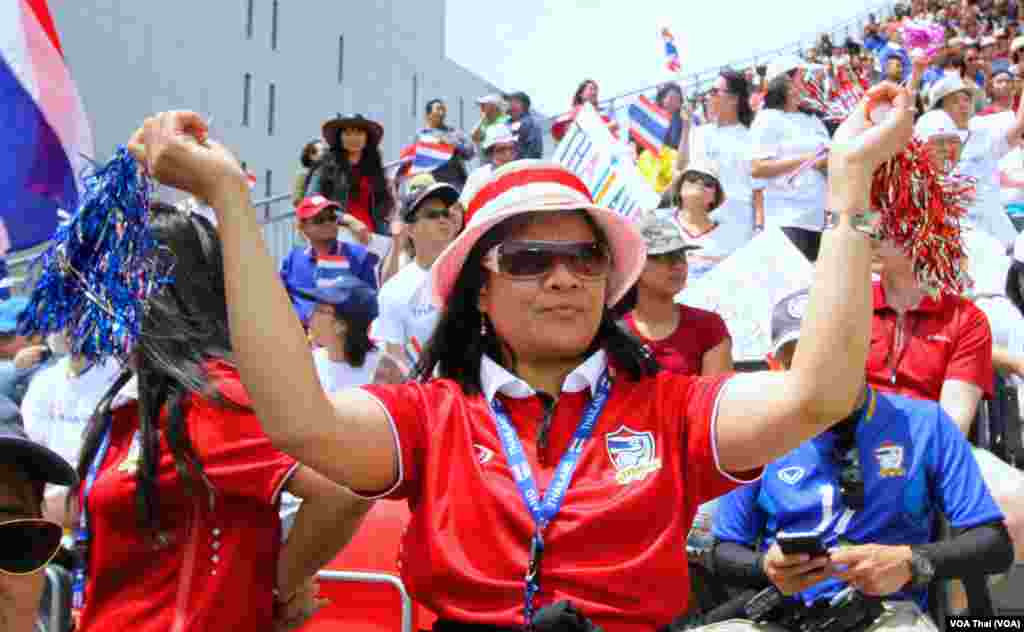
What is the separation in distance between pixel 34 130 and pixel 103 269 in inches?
50.4

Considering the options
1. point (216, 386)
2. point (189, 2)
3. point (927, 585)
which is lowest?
point (927, 585)

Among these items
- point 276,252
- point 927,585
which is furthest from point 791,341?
point 276,252

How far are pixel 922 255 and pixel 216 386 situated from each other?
82.5 inches

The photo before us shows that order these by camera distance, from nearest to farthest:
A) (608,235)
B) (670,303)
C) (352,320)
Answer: (608,235) < (670,303) < (352,320)

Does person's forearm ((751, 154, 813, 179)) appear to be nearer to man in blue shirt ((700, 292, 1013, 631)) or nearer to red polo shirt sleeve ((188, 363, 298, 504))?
man in blue shirt ((700, 292, 1013, 631))

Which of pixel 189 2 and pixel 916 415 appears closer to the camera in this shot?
pixel 916 415

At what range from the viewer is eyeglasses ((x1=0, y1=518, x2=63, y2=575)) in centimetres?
190

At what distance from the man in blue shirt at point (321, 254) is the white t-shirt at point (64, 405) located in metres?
2.76

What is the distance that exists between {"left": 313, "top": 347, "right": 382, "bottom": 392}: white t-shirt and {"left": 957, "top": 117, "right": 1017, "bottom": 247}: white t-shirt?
3.67 m

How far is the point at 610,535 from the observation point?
2.46 meters

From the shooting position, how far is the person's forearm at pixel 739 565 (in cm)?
396

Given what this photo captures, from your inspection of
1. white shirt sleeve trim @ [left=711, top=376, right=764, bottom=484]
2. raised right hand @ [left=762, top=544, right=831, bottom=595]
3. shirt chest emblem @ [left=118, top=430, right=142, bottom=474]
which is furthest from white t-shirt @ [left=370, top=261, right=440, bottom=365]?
white shirt sleeve trim @ [left=711, top=376, right=764, bottom=484]

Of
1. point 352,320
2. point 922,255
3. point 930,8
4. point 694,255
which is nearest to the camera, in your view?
point 922,255

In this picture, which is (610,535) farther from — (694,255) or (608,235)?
(694,255)
